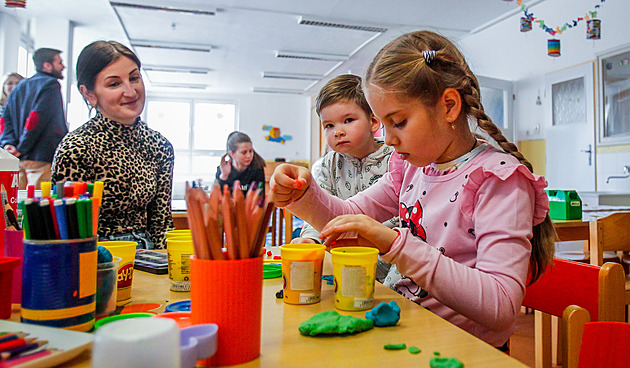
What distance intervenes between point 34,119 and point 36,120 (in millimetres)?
18

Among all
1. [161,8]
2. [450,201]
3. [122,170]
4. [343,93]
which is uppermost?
[161,8]

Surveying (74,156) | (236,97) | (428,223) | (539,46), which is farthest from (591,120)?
(236,97)

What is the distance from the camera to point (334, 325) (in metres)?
0.58

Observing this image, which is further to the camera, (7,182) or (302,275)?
(7,182)

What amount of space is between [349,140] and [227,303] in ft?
3.79

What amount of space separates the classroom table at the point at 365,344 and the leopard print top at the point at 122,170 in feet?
2.94

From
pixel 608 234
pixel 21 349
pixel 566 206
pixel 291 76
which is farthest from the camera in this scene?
pixel 291 76

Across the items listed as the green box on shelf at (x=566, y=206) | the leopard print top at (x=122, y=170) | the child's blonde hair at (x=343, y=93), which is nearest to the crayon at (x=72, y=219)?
the leopard print top at (x=122, y=170)

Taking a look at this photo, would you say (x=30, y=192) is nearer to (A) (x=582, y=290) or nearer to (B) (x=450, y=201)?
(B) (x=450, y=201)

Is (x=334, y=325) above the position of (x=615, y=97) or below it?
below

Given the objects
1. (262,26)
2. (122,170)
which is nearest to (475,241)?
(122,170)

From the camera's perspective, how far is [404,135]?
0.91m

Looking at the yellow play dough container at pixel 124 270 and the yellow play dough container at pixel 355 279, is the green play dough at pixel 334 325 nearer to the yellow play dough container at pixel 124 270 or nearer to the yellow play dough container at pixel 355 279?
the yellow play dough container at pixel 355 279

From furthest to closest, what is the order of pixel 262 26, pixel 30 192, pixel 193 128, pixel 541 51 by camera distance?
pixel 193 128 < pixel 262 26 < pixel 541 51 < pixel 30 192
